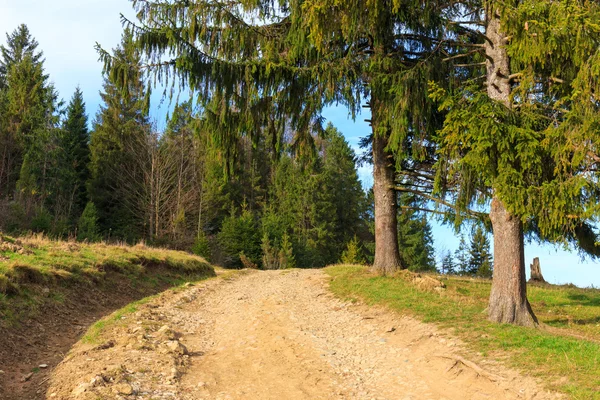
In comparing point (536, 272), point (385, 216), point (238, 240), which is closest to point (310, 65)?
point (385, 216)

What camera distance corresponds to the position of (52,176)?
116ft

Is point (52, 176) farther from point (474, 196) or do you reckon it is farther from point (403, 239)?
point (474, 196)

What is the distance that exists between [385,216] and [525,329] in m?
6.71

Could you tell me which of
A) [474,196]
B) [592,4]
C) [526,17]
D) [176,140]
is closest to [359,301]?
[474,196]

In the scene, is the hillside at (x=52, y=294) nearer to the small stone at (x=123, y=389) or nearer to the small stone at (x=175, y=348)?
the small stone at (x=123, y=389)

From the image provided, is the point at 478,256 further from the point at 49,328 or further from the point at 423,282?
the point at 49,328

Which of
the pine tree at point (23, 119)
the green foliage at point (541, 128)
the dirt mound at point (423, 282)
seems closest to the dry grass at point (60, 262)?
the dirt mound at point (423, 282)

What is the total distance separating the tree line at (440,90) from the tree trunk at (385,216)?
0.04m

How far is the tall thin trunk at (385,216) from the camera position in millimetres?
13727

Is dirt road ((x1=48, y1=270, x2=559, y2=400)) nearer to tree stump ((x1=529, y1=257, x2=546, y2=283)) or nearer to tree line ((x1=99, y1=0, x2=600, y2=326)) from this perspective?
tree line ((x1=99, y1=0, x2=600, y2=326))

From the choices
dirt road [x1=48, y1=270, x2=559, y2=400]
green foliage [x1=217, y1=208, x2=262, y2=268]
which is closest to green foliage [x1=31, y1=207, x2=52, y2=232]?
green foliage [x1=217, y1=208, x2=262, y2=268]

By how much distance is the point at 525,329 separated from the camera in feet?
24.2

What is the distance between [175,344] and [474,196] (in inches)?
290

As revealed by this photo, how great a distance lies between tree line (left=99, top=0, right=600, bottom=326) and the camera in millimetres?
7684
